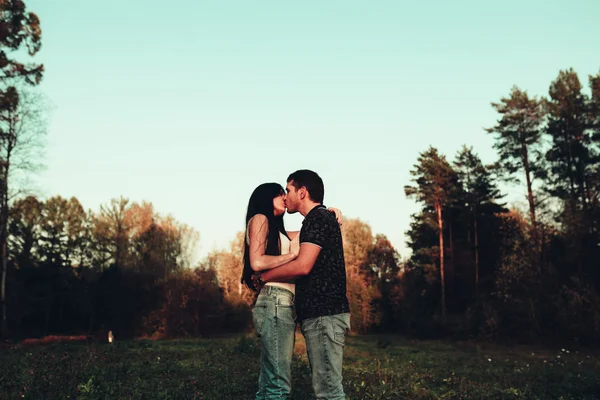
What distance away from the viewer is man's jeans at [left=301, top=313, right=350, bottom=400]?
13.1 feet

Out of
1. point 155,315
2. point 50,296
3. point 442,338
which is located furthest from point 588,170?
point 50,296

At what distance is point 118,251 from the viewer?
150 ft

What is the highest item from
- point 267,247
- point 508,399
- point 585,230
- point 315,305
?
point 585,230

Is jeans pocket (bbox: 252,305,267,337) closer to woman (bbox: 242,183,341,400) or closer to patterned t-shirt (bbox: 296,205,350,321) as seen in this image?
woman (bbox: 242,183,341,400)

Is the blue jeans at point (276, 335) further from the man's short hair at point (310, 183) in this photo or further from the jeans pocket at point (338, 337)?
the man's short hair at point (310, 183)

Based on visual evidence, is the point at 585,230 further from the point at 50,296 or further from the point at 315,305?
the point at 50,296

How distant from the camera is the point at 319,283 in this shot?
418 cm

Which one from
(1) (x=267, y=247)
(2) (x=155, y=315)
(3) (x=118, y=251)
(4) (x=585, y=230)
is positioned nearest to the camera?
(1) (x=267, y=247)

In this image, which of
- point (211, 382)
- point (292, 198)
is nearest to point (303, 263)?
point (292, 198)

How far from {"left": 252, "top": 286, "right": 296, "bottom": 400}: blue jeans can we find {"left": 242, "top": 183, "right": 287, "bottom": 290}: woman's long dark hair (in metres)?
0.35

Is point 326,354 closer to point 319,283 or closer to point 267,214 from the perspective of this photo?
point 319,283

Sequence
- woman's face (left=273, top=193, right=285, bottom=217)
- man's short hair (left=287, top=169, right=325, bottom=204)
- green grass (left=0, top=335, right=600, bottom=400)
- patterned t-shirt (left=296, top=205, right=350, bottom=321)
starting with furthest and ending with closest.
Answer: green grass (left=0, top=335, right=600, bottom=400) → woman's face (left=273, top=193, right=285, bottom=217) → man's short hair (left=287, top=169, right=325, bottom=204) → patterned t-shirt (left=296, top=205, right=350, bottom=321)

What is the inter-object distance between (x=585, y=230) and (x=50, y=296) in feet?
118

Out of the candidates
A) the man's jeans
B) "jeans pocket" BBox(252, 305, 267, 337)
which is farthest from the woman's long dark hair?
the man's jeans
